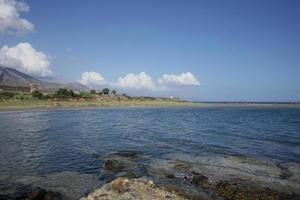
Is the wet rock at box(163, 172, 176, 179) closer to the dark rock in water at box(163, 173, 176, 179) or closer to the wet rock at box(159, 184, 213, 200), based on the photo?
the dark rock in water at box(163, 173, 176, 179)

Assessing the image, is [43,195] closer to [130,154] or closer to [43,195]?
[43,195]

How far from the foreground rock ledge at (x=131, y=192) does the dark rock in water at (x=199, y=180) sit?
10.3ft

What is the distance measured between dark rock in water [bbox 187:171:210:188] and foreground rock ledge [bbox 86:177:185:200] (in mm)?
3153

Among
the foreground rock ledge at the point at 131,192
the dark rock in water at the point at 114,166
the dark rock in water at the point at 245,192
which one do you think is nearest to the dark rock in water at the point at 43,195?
the foreground rock ledge at the point at 131,192

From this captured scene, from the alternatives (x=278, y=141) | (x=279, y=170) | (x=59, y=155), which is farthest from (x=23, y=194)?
(x=278, y=141)

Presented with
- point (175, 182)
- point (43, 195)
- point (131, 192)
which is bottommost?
point (43, 195)

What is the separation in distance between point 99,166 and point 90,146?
9294mm

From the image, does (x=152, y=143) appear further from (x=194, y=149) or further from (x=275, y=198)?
(x=275, y=198)

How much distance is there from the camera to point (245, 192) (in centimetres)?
1569

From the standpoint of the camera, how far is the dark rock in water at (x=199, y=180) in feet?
55.2

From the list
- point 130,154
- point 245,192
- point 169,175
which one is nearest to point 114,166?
point 169,175

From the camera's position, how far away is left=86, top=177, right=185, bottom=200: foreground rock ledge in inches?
531

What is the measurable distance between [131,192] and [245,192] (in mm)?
6457

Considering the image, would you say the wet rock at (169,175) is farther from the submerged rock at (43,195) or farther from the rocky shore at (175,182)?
the submerged rock at (43,195)
